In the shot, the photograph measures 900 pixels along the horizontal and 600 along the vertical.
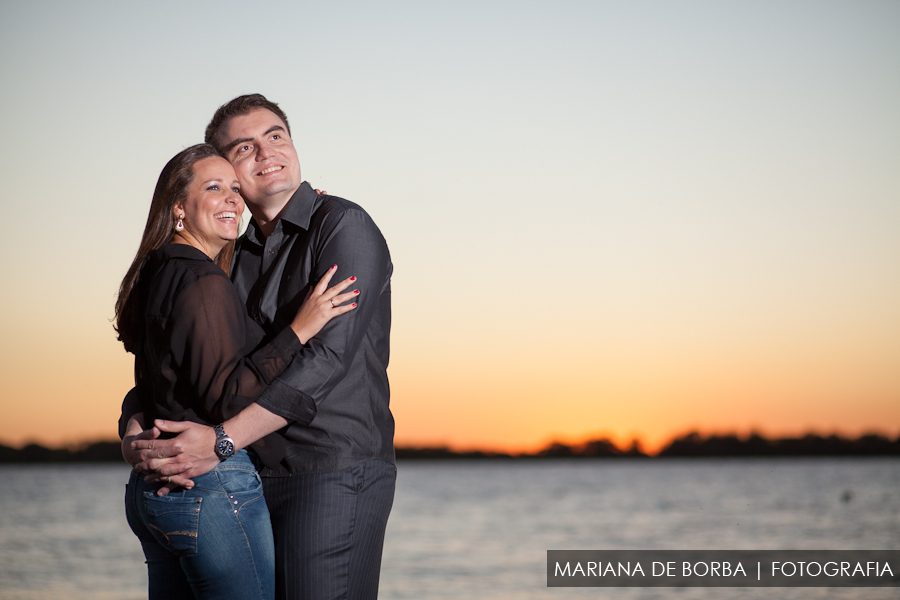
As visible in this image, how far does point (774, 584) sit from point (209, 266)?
46.1 ft

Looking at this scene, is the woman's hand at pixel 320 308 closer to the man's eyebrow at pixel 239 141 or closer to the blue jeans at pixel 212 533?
the blue jeans at pixel 212 533

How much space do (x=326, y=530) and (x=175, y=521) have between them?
459mm

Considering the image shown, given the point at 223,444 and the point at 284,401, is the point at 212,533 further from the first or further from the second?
the point at 284,401

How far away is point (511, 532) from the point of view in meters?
20.9

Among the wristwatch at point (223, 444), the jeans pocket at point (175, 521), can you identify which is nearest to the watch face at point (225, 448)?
the wristwatch at point (223, 444)

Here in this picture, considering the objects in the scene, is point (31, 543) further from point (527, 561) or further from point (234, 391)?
point (234, 391)

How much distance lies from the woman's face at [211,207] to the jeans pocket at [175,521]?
2.57 feet

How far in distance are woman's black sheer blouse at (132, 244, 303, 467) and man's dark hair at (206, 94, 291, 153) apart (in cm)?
72

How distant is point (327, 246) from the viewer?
2455mm

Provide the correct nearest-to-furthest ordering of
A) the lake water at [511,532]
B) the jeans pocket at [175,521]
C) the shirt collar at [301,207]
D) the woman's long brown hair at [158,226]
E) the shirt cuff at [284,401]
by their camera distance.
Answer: the jeans pocket at [175,521] < the shirt cuff at [284,401] < the woman's long brown hair at [158,226] < the shirt collar at [301,207] < the lake water at [511,532]

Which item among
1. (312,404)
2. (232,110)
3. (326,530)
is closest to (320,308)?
(312,404)

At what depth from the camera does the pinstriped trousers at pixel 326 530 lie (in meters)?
2.29

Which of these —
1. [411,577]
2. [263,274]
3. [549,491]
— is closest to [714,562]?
[411,577]

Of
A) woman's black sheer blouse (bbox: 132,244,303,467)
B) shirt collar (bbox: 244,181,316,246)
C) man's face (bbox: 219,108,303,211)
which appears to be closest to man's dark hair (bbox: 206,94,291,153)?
man's face (bbox: 219,108,303,211)
